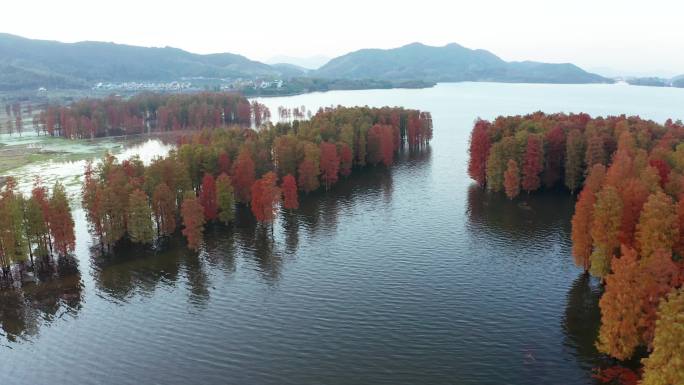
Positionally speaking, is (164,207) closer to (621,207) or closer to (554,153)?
(621,207)

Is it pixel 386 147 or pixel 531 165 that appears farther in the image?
pixel 386 147

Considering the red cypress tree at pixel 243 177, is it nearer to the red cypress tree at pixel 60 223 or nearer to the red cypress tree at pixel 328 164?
the red cypress tree at pixel 328 164

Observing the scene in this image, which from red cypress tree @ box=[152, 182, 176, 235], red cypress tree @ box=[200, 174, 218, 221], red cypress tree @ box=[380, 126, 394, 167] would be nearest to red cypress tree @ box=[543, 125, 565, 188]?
red cypress tree @ box=[380, 126, 394, 167]

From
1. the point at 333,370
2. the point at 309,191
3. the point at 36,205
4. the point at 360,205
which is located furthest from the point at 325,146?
the point at 333,370

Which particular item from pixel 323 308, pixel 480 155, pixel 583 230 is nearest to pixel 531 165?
pixel 480 155

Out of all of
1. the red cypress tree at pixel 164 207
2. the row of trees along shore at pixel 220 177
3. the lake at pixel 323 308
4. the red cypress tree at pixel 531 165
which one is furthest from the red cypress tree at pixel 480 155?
the red cypress tree at pixel 164 207

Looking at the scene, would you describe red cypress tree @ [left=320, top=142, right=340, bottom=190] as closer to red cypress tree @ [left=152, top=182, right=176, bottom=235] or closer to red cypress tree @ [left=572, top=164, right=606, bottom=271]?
red cypress tree @ [left=152, top=182, right=176, bottom=235]
